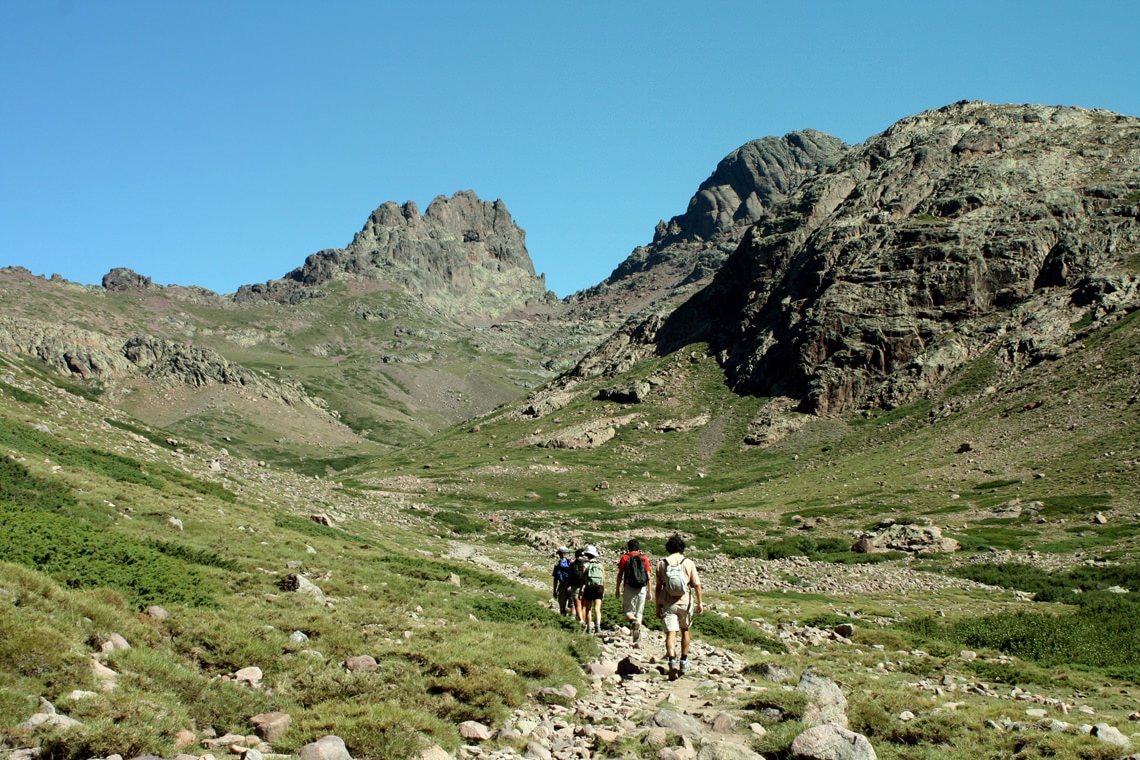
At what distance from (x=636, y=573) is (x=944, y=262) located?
5082 inches

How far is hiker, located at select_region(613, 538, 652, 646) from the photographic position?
2056cm

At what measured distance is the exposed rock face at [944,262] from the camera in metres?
119

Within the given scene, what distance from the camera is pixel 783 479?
4065 inches

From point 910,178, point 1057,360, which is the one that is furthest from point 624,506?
point 910,178

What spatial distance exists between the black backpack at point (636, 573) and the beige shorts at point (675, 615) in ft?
7.61

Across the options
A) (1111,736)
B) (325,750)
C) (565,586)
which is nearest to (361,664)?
(325,750)

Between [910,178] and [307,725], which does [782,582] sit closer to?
[307,725]

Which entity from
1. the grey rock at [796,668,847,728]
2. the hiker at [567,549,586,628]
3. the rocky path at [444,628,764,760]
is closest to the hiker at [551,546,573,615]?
the hiker at [567,549,586,628]

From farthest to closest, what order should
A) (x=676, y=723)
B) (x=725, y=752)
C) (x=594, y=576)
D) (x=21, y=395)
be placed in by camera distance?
(x=21, y=395) < (x=594, y=576) < (x=676, y=723) < (x=725, y=752)

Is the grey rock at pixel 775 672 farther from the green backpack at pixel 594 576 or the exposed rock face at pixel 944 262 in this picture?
the exposed rock face at pixel 944 262

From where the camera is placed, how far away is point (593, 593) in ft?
73.7

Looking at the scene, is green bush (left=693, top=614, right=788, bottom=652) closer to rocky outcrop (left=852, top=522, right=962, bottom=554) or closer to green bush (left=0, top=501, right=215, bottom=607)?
green bush (left=0, top=501, right=215, bottom=607)

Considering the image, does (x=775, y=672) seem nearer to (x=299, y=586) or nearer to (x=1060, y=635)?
(x=299, y=586)

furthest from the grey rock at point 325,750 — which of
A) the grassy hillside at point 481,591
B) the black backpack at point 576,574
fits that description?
the black backpack at point 576,574
